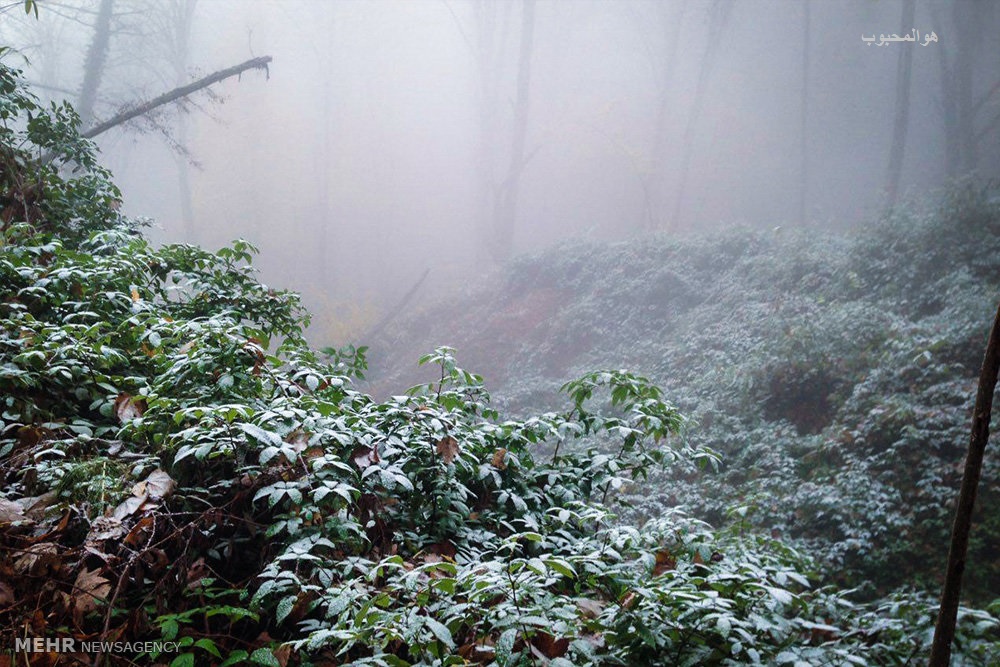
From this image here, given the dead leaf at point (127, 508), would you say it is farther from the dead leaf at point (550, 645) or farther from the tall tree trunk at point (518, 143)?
the tall tree trunk at point (518, 143)

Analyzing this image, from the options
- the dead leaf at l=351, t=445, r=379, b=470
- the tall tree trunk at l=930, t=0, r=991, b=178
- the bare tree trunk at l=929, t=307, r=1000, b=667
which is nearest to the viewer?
the bare tree trunk at l=929, t=307, r=1000, b=667

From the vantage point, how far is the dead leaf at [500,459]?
Result: 3070mm

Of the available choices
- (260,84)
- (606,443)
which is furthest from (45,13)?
(606,443)

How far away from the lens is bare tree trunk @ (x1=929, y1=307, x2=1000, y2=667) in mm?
1597

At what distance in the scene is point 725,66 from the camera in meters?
33.4

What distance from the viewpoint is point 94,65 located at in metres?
14.1

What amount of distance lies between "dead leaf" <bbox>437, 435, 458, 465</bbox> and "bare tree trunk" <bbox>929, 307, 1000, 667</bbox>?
181 cm

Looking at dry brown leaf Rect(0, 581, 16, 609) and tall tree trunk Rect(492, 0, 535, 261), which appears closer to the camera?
dry brown leaf Rect(0, 581, 16, 609)

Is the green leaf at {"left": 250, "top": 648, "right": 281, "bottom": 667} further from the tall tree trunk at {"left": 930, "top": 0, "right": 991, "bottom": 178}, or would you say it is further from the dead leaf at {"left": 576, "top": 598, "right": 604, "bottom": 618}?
the tall tree trunk at {"left": 930, "top": 0, "right": 991, "bottom": 178}

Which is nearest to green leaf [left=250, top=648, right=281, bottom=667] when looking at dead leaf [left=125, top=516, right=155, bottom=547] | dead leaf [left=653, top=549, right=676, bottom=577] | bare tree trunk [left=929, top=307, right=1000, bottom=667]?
dead leaf [left=125, top=516, right=155, bottom=547]

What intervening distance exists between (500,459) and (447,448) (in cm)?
50

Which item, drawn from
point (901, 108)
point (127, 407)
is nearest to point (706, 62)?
point (901, 108)

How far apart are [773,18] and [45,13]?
3824cm

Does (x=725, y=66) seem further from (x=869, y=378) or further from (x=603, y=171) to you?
(x=869, y=378)
